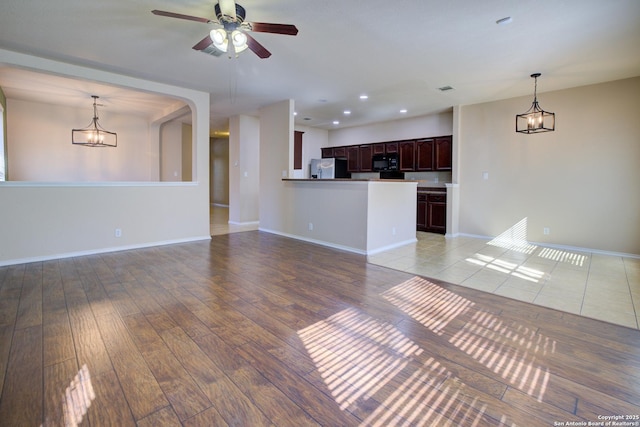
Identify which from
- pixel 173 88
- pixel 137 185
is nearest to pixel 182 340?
pixel 137 185

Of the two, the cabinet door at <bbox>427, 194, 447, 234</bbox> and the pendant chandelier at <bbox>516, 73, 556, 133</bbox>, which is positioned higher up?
the pendant chandelier at <bbox>516, 73, 556, 133</bbox>

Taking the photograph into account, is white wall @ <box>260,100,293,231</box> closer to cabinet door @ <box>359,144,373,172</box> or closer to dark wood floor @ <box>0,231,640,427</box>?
cabinet door @ <box>359,144,373,172</box>

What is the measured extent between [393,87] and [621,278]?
3.94 m

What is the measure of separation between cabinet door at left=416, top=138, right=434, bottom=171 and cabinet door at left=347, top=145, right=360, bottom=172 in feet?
5.68

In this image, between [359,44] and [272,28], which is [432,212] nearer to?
[359,44]

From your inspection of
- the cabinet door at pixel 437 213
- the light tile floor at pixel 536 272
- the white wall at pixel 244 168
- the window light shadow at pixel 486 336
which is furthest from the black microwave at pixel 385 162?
the window light shadow at pixel 486 336

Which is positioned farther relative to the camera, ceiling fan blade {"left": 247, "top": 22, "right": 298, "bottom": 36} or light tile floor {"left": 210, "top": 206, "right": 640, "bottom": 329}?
light tile floor {"left": 210, "top": 206, "right": 640, "bottom": 329}

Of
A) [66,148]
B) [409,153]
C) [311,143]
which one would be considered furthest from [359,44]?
[66,148]

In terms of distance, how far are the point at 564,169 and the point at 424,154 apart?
2.60 meters

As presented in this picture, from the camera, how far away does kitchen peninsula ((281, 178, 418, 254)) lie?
469cm

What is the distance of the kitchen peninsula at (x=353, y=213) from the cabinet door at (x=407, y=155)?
1.61 meters

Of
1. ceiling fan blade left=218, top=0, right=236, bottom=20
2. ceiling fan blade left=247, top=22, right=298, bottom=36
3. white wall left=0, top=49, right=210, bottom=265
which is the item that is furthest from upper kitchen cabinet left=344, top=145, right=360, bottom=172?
ceiling fan blade left=218, top=0, right=236, bottom=20

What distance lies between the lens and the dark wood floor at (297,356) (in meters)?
1.47

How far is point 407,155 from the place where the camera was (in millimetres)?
7250
